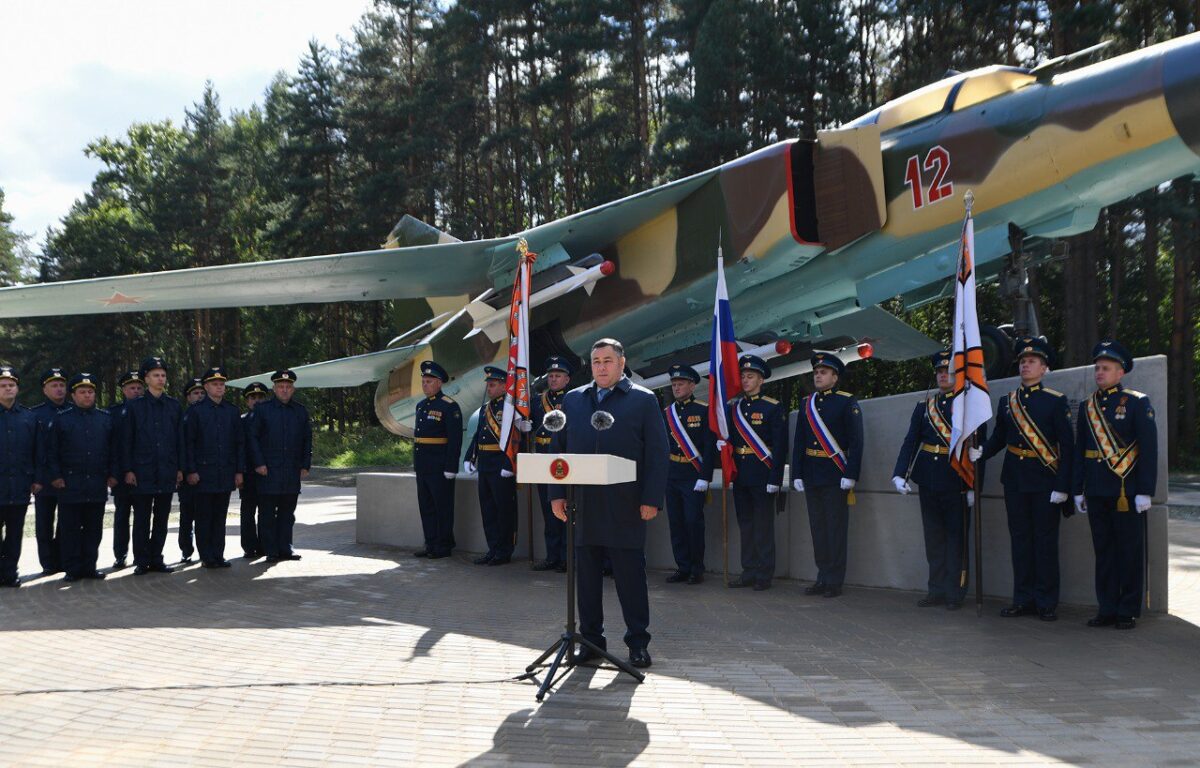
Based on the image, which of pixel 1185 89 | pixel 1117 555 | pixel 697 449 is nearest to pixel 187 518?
pixel 697 449

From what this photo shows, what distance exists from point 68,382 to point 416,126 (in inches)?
941

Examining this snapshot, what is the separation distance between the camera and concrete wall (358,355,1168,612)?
5.31m

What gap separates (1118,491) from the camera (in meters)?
4.93

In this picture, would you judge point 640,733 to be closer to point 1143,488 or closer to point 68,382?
point 1143,488

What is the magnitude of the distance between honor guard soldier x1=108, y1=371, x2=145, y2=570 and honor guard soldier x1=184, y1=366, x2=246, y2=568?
47cm

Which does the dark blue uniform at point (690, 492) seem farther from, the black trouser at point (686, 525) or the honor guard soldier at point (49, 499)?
the honor guard soldier at point (49, 499)

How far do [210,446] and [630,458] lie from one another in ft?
15.9

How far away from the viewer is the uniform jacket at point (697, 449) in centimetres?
676

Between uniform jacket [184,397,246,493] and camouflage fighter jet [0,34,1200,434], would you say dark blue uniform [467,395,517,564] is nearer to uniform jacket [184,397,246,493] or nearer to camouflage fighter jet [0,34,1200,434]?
camouflage fighter jet [0,34,1200,434]

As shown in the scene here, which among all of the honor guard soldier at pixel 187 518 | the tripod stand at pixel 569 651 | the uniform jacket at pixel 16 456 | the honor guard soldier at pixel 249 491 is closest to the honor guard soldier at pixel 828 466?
the tripod stand at pixel 569 651

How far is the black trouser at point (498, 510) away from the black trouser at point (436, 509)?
0.47 metres

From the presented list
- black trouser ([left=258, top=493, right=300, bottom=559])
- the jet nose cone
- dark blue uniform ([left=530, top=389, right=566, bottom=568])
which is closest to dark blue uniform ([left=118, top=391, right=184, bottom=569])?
black trouser ([left=258, top=493, right=300, bottom=559])

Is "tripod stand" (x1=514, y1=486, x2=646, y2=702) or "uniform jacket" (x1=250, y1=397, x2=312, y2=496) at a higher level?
"uniform jacket" (x1=250, y1=397, x2=312, y2=496)

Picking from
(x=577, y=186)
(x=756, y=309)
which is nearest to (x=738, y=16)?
(x=577, y=186)
